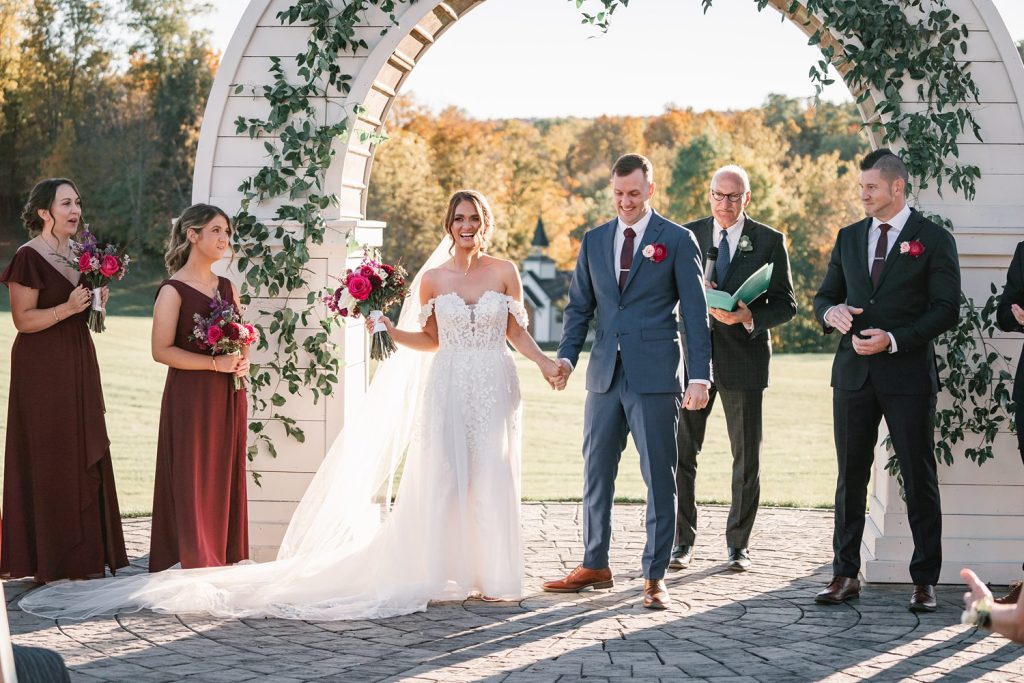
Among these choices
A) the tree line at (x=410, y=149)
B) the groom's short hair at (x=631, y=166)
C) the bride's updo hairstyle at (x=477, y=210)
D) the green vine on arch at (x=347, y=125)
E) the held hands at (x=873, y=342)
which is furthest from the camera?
the tree line at (x=410, y=149)

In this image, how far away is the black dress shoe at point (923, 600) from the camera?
5180 mm

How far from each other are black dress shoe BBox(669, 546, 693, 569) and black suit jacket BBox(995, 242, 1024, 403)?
180cm

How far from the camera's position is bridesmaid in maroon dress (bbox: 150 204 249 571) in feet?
18.1

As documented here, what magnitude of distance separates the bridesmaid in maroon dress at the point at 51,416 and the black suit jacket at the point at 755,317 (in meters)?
3.12

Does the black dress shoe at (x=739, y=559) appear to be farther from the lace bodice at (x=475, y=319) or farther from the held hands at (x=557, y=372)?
the lace bodice at (x=475, y=319)

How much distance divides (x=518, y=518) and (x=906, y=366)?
6.18 ft

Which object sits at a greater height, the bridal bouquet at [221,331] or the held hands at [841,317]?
the held hands at [841,317]

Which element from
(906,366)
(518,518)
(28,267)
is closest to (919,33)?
(906,366)

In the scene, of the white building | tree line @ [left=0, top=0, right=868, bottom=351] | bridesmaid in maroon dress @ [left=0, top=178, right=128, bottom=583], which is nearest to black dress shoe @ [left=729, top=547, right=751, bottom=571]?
bridesmaid in maroon dress @ [left=0, top=178, right=128, bottom=583]

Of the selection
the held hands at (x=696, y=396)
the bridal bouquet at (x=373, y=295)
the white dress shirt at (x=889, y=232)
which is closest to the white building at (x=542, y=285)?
the bridal bouquet at (x=373, y=295)

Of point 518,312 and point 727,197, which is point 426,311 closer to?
point 518,312

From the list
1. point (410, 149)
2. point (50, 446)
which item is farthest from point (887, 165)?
point (410, 149)

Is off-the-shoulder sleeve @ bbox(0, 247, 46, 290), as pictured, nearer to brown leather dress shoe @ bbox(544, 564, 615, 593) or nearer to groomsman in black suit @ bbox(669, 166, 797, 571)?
brown leather dress shoe @ bbox(544, 564, 615, 593)

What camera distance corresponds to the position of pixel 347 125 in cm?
610
